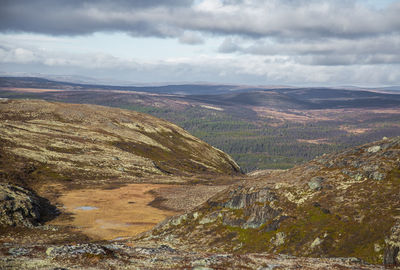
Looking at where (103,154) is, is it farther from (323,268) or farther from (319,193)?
(323,268)

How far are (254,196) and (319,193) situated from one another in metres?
10.3

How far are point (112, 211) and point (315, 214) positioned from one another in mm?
52377

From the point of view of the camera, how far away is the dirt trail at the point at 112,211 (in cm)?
6988

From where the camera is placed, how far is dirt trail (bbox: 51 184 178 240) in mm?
69875

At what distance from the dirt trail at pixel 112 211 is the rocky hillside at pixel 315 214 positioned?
1233 cm

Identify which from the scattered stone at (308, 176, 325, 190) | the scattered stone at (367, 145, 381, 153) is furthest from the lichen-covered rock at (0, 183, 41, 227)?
the scattered stone at (367, 145, 381, 153)

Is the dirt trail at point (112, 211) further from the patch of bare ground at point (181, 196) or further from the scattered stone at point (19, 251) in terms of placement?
the scattered stone at point (19, 251)

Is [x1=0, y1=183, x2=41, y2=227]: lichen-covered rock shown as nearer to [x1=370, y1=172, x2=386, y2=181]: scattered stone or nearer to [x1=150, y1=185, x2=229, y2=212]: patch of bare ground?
[x1=150, y1=185, x2=229, y2=212]: patch of bare ground

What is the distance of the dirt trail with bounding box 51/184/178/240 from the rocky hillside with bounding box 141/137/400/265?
1233cm

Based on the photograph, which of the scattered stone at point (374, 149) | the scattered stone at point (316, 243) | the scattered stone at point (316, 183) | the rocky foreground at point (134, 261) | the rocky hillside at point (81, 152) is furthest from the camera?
the rocky hillside at point (81, 152)

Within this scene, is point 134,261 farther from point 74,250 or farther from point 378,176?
point 378,176

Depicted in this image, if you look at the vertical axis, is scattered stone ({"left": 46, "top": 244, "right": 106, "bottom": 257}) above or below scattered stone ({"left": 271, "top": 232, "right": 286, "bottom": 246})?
above

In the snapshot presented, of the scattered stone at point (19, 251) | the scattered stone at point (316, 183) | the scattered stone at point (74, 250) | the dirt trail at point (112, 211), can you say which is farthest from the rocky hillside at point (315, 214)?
the scattered stone at point (19, 251)

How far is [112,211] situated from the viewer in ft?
280
